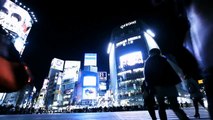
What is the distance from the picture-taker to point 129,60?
68.1 m

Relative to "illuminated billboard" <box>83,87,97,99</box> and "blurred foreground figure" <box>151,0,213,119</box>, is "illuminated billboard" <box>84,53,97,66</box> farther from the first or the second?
"blurred foreground figure" <box>151,0,213,119</box>

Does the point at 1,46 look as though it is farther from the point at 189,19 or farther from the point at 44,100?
the point at 44,100

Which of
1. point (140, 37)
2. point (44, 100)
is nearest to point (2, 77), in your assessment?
point (140, 37)

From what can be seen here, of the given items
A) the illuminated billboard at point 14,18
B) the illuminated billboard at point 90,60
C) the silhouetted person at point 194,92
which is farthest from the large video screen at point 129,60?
the silhouetted person at point 194,92

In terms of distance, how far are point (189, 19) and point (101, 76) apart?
82511 millimetres

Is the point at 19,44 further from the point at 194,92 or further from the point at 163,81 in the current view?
the point at 163,81

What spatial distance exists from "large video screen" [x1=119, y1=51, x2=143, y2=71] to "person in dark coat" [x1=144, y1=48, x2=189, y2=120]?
61.8 meters

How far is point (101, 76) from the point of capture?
276ft

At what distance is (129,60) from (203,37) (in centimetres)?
6666

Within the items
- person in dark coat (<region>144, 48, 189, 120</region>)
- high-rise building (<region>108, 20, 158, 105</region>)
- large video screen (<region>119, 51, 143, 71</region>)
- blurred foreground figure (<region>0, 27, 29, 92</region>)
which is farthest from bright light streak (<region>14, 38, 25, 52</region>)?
large video screen (<region>119, 51, 143, 71</region>)

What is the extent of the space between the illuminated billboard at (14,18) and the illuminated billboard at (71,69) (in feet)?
114

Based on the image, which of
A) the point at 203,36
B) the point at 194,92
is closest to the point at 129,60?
the point at 194,92

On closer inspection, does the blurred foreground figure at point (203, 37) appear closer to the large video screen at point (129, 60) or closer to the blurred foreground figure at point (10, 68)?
the blurred foreground figure at point (10, 68)

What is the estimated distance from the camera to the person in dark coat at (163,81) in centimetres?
387
